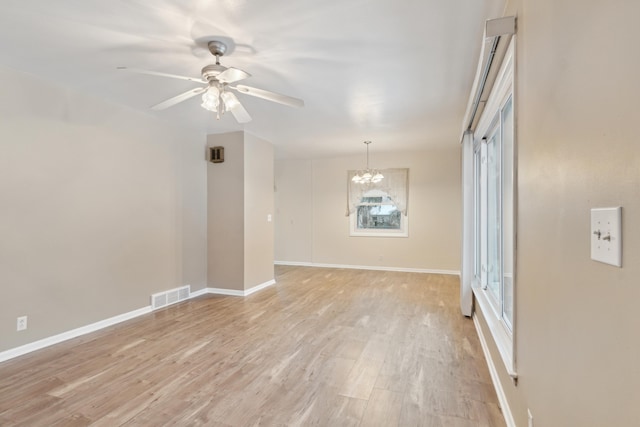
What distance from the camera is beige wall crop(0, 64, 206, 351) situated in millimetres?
2789

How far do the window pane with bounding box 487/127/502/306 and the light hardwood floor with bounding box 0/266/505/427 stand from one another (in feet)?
2.10

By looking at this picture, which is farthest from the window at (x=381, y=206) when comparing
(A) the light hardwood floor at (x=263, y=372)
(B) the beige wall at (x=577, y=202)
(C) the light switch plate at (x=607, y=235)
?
(C) the light switch plate at (x=607, y=235)

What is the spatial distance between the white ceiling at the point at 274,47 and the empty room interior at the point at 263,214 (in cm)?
2

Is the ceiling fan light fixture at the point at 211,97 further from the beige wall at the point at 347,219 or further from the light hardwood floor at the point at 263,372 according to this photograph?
the beige wall at the point at 347,219

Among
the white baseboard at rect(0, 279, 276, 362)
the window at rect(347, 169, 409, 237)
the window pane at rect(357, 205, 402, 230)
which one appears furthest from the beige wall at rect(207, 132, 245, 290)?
the window pane at rect(357, 205, 402, 230)

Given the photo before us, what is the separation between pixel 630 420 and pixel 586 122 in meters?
0.71

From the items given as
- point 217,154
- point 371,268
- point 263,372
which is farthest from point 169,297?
point 371,268

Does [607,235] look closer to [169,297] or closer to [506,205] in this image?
[506,205]

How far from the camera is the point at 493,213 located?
125 inches

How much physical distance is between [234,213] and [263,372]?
279 centimetres

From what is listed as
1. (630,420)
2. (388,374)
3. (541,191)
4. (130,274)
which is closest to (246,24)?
(541,191)

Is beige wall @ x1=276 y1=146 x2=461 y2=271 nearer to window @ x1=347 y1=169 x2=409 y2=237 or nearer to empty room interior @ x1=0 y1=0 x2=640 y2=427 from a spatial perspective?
window @ x1=347 y1=169 x2=409 y2=237

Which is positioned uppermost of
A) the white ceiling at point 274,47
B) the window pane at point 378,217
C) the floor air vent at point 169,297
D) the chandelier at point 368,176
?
the white ceiling at point 274,47

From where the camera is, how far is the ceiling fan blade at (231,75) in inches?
84.0
